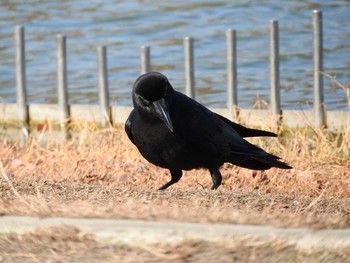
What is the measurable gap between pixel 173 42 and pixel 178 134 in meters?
11.9

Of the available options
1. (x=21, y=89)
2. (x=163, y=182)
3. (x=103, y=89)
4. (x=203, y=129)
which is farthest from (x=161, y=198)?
(x=21, y=89)

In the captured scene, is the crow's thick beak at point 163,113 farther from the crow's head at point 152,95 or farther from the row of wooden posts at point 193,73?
the row of wooden posts at point 193,73

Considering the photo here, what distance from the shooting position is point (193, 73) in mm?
11461

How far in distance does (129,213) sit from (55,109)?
23.5 feet

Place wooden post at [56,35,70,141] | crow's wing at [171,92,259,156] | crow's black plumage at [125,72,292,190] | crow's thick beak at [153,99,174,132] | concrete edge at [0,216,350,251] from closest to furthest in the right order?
concrete edge at [0,216,350,251]
crow's thick beak at [153,99,174,132]
crow's black plumage at [125,72,292,190]
crow's wing at [171,92,259,156]
wooden post at [56,35,70,141]

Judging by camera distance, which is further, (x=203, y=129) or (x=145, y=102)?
(x=203, y=129)

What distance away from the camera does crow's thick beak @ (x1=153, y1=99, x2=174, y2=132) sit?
21.0 ft

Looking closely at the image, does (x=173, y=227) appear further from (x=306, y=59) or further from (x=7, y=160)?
(x=306, y=59)

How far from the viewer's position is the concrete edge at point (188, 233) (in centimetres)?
423

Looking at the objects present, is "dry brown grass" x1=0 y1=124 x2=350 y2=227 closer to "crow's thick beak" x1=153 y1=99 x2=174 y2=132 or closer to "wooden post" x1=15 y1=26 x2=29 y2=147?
"crow's thick beak" x1=153 y1=99 x2=174 y2=132

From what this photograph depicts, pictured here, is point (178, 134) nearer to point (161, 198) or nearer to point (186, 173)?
point (161, 198)

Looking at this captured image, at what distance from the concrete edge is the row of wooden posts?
5.72 metres

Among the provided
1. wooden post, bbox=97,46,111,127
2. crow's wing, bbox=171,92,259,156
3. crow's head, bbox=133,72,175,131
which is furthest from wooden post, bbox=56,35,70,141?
crow's head, bbox=133,72,175,131

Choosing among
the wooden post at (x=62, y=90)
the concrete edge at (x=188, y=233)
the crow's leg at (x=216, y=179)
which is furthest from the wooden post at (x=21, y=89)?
the concrete edge at (x=188, y=233)
